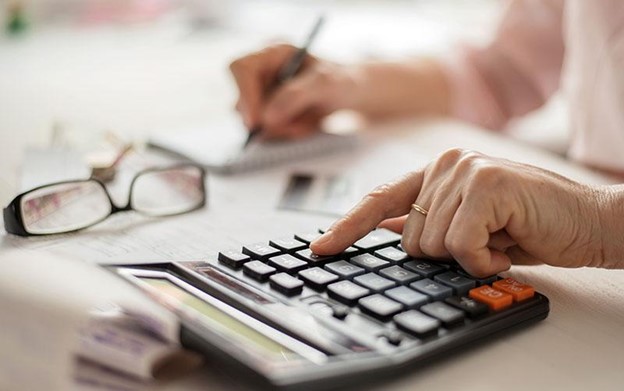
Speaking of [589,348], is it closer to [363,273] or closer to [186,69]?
[363,273]

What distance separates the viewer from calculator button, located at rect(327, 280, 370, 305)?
511mm

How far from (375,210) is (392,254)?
0.15 feet

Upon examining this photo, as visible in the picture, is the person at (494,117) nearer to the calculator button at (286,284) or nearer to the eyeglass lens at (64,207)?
the calculator button at (286,284)

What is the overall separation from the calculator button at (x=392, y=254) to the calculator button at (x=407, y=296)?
53mm

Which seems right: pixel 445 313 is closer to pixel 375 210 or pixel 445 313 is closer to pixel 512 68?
pixel 375 210

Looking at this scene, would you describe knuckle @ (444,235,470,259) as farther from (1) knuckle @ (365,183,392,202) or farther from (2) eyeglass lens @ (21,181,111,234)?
(2) eyeglass lens @ (21,181,111,234)

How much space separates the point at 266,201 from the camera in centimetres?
76

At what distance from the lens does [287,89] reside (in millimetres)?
938

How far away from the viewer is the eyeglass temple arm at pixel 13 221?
0.64 m

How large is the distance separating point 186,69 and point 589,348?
88 cm

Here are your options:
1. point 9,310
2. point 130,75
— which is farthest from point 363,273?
point 130,75

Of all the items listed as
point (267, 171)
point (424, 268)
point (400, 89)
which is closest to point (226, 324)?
point (424, 268)

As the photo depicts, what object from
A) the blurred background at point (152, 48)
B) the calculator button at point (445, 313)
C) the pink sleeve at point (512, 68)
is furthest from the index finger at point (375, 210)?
the pink sleeve at point (512, 68)

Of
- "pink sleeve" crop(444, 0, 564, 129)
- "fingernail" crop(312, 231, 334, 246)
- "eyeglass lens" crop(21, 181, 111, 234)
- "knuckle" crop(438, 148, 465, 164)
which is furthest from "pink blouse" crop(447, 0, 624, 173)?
"eyeglass lens" crop(21, 181, 111, 234)
